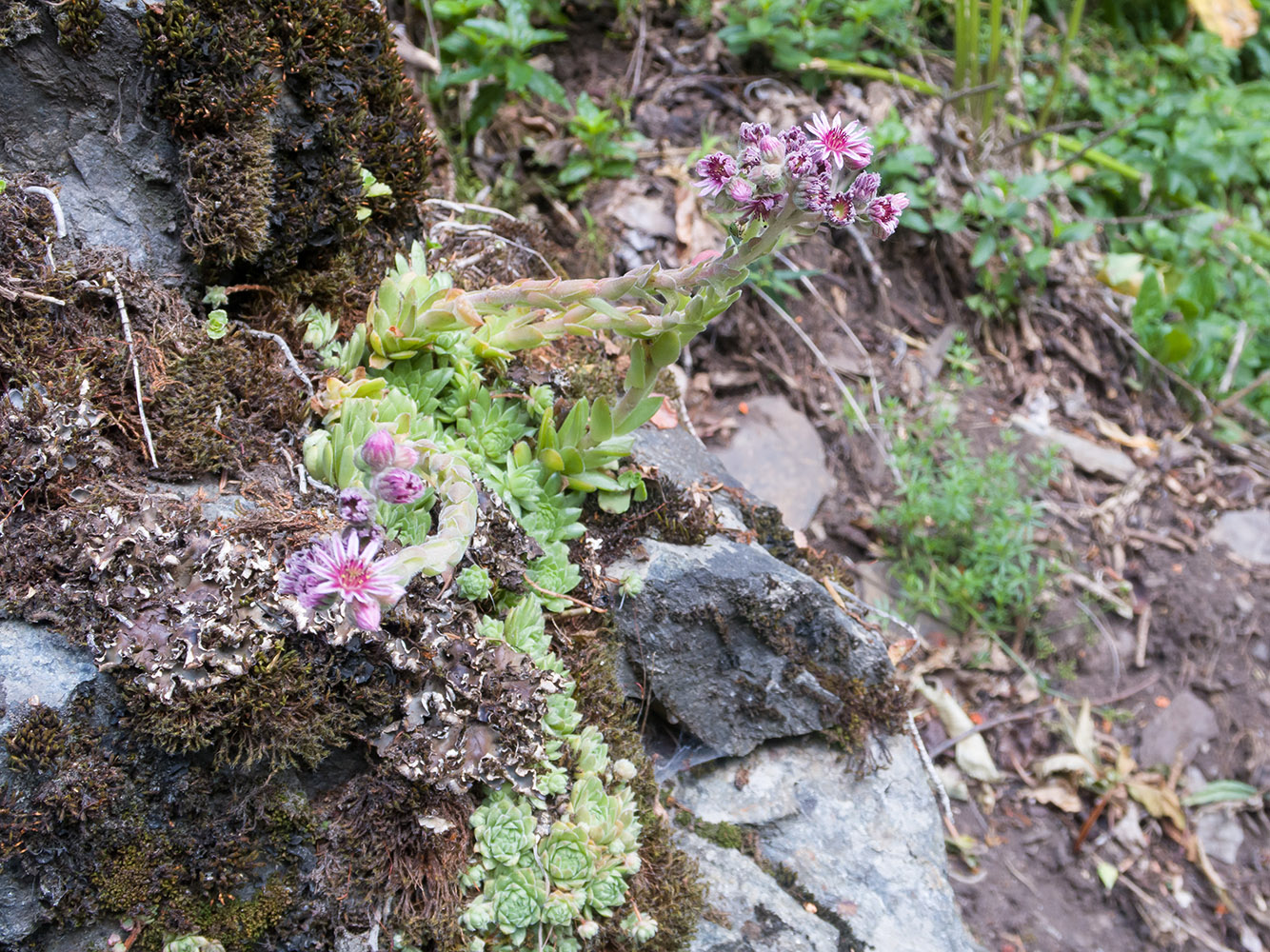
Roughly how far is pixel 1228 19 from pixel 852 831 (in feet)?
20.9

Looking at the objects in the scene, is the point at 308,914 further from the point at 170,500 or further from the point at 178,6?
the point at 178,6

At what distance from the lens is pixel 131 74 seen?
8.10 ft

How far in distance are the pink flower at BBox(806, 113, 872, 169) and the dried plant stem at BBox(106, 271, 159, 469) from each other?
73.0 inches

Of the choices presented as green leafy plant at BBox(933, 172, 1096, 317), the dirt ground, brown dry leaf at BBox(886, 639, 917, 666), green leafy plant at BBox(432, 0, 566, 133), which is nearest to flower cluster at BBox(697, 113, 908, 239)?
brown dry leaf at BBox(886, 639, 917, 666)

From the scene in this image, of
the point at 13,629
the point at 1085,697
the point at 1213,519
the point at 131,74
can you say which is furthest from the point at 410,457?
the point at 1213,519

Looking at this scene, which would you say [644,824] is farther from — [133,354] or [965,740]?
[965,740]

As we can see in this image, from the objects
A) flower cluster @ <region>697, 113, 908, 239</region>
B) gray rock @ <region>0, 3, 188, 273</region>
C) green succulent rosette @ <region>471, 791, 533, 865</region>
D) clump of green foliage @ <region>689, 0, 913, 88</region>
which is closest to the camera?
flower cluster @ <region>697, 113, 908, 239</region>

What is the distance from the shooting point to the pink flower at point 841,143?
204 centimetres

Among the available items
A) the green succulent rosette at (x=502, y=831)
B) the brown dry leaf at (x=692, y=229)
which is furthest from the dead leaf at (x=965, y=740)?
the green succulent rosette at (x=502, y=831)

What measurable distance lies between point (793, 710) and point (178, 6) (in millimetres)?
2852

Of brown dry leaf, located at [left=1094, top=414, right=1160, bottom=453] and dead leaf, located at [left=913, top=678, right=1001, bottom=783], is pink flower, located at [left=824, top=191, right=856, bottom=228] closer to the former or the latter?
dead leaf, located at [left=913, top=678, right=1001, bottom=783]

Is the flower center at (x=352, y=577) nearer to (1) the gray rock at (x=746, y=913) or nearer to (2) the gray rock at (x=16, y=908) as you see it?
(2) the gray rock at (x=16, y=908)

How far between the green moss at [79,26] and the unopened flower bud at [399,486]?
61.2 inches

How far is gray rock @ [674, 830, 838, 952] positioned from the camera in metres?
2.55
